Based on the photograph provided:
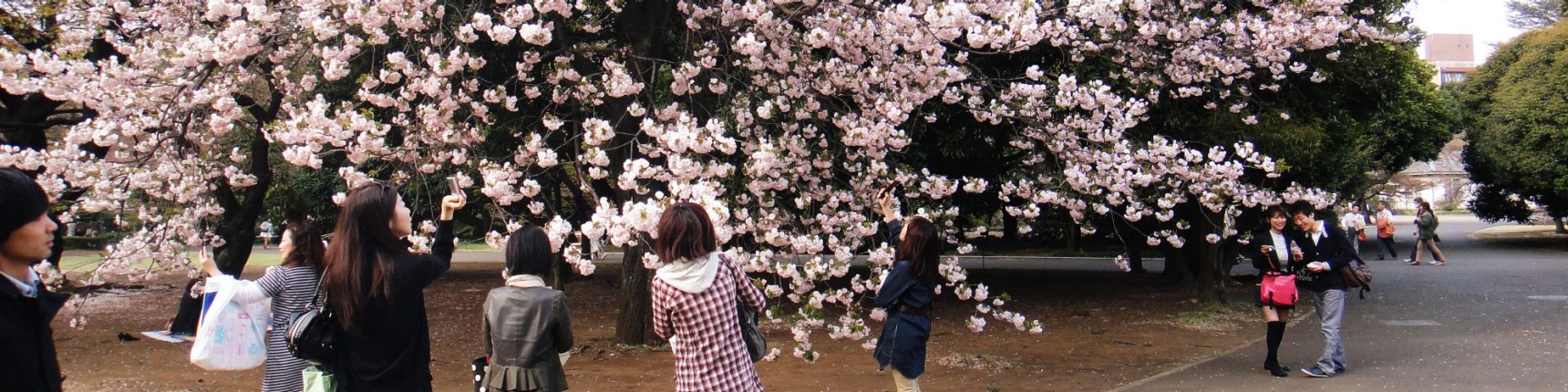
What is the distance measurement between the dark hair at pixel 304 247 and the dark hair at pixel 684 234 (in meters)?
1.59

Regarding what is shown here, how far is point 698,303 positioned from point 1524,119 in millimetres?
26071

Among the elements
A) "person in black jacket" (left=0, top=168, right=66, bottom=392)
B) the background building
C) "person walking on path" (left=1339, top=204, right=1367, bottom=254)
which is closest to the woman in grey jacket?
"person in black jacket" (left=0, top=168, right=66, bottom=392)

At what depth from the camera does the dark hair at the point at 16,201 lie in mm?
2422

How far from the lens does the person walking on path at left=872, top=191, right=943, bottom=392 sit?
530 centimetres

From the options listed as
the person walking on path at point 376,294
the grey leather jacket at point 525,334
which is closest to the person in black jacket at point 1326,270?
the grey leather jacket at point 525,334

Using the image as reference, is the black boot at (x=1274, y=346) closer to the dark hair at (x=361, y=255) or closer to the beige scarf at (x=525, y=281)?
the beige scarf at (x=525, y=281)

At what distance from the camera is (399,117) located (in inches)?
291

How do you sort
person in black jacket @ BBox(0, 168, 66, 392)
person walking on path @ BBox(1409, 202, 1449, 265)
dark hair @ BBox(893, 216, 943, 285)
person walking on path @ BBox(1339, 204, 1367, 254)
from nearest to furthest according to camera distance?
→ person in black jacket @ BBox(0, 168, 66, 392) → dark hair @ BBox(893, 216, 943, 285) → person walking on path @ BBox(1339, 204, 1367, 254) → person walking on path @ BBox(1409, 202, 1449, 265)

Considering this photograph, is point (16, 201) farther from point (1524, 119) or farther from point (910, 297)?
point (1524, 119)

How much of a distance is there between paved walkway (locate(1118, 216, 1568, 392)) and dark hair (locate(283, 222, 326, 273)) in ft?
18.1

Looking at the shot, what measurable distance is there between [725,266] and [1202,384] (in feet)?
15.5

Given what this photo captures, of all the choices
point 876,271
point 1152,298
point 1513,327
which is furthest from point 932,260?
point 1152,298

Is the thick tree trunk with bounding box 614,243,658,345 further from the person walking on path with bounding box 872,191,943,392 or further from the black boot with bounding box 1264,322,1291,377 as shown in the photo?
the black boot with bounding box 1264,322,1291,377

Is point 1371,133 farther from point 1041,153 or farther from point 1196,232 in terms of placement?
point 1041,153
